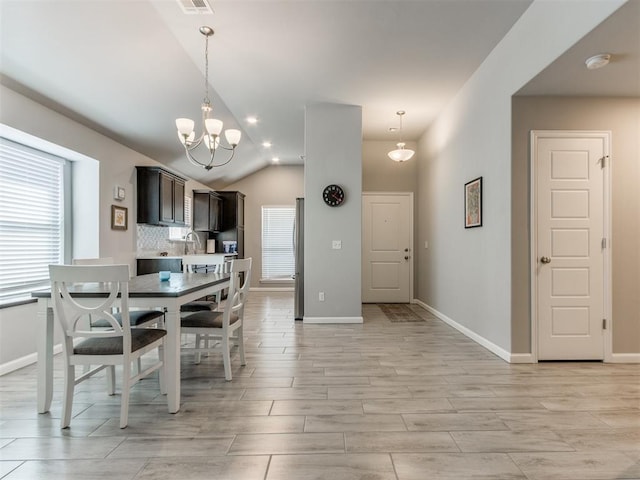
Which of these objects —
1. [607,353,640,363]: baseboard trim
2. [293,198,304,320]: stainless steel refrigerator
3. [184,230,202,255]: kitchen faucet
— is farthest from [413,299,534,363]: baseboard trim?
[184,230,202,255]: kitchen faucet

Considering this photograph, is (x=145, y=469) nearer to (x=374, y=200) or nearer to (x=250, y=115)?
(x=250, y=115)

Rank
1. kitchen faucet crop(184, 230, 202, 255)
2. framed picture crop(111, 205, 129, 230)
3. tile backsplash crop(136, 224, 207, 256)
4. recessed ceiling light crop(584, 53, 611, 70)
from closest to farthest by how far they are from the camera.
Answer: recessed ceiling light crop(584, 53, 611, 70), framed picture crop(111, 205, 129, 230), tile backsplash crop(136, 224, 207, 256), kitchen faucet crop(184, 230, 202, 255)

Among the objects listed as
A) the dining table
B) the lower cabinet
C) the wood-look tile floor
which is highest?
the lower cabinet

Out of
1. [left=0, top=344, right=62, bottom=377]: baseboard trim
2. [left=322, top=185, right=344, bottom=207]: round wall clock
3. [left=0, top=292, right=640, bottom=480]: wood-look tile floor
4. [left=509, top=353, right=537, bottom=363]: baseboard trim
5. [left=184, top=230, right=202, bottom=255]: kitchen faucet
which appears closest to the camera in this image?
[left=0, top=292, right=640, bottom=480]: wood-look tile floor

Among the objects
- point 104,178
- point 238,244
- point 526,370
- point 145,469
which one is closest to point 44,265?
point 104,178

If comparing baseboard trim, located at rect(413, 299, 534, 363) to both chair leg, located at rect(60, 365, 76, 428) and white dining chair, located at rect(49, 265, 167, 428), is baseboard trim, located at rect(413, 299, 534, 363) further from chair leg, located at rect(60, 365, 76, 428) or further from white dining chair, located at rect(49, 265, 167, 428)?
chair leg, located at rect(60, 365, 76, 428)

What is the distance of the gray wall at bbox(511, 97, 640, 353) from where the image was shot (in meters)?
3.24

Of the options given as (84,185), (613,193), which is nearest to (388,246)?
(613,193)

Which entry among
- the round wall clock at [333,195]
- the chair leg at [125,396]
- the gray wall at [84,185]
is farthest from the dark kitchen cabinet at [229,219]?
the chair leg at [125,396]

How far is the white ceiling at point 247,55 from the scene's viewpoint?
2779 millimetres

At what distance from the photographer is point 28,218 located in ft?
11.9

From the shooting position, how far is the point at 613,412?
7.61 feet

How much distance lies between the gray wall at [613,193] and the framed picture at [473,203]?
1.98 ft

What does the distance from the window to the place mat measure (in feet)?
10.1
